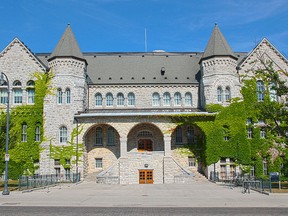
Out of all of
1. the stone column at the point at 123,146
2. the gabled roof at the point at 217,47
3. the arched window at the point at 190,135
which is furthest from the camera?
the arched window at the point at 190,135

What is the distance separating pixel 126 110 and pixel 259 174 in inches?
693

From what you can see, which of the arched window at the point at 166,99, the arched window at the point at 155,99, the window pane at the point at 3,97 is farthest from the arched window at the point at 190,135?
the window pane at the point at 3,97

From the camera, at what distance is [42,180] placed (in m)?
31.2

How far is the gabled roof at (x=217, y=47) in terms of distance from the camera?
4247 cm

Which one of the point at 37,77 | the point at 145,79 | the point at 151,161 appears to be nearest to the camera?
the point at 151,161

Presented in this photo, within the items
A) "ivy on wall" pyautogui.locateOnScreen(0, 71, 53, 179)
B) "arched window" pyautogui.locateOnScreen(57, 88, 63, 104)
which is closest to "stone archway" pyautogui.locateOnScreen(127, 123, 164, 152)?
"arched window" pyautogui.locateOnScreen(57, 88, 63, 104)

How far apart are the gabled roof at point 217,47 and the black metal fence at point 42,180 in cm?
2134

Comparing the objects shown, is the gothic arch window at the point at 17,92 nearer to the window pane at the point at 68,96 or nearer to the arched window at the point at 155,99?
the window pane at the point at 68,96

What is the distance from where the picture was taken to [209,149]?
39562mm

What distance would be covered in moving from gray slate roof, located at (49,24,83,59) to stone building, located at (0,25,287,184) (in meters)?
0.14

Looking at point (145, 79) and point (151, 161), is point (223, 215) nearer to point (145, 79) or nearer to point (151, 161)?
point (151, 161)

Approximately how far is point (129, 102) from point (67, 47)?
10567mm

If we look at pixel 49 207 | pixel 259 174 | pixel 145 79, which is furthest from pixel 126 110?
pixel 49 207

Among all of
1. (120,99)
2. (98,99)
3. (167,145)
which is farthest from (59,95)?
(167,145)
